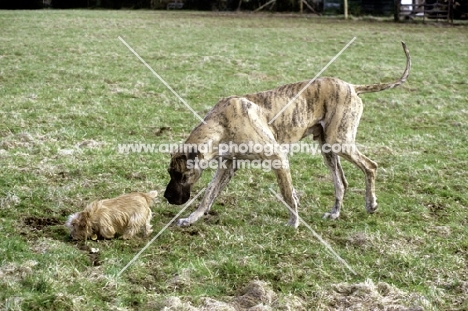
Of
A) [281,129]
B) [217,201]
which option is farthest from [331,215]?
[217,201]

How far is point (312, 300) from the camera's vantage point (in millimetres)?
5129

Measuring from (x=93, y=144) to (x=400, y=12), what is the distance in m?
27.2

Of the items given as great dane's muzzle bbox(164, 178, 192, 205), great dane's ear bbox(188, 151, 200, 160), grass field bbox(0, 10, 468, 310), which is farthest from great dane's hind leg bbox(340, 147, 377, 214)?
great dane's muzzle bbox(164, 178, 192, 205)

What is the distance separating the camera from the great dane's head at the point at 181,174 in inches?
246

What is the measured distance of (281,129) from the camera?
6.85 metres

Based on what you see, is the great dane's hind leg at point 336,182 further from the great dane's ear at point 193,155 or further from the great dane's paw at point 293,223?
the great dane's ear at point 193,155

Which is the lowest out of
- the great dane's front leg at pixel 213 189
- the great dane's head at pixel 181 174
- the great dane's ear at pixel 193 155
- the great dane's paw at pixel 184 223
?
the great dane's paw at pixel 184 223

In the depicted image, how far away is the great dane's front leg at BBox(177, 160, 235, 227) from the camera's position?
268 inches

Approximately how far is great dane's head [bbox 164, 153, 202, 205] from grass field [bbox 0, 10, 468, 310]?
16.6 inches

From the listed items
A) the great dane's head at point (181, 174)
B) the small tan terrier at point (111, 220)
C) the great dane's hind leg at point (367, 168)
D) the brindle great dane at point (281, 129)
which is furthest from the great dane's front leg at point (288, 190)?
the small tan terrier at point (111, 220)

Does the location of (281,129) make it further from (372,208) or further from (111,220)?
(111,220)

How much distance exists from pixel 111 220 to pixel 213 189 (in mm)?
1331

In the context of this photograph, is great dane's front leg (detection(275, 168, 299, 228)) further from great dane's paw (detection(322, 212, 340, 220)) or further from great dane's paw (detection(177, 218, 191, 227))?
great dane's paw (detection(177, 218, 191, 227))

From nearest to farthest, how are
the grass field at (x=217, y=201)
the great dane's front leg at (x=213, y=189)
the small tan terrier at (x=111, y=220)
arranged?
the grass field at (x=217, y=201) → the small tan terrier at (x=111, y=220) → the great dane's front leg at (x=213, y=189)
